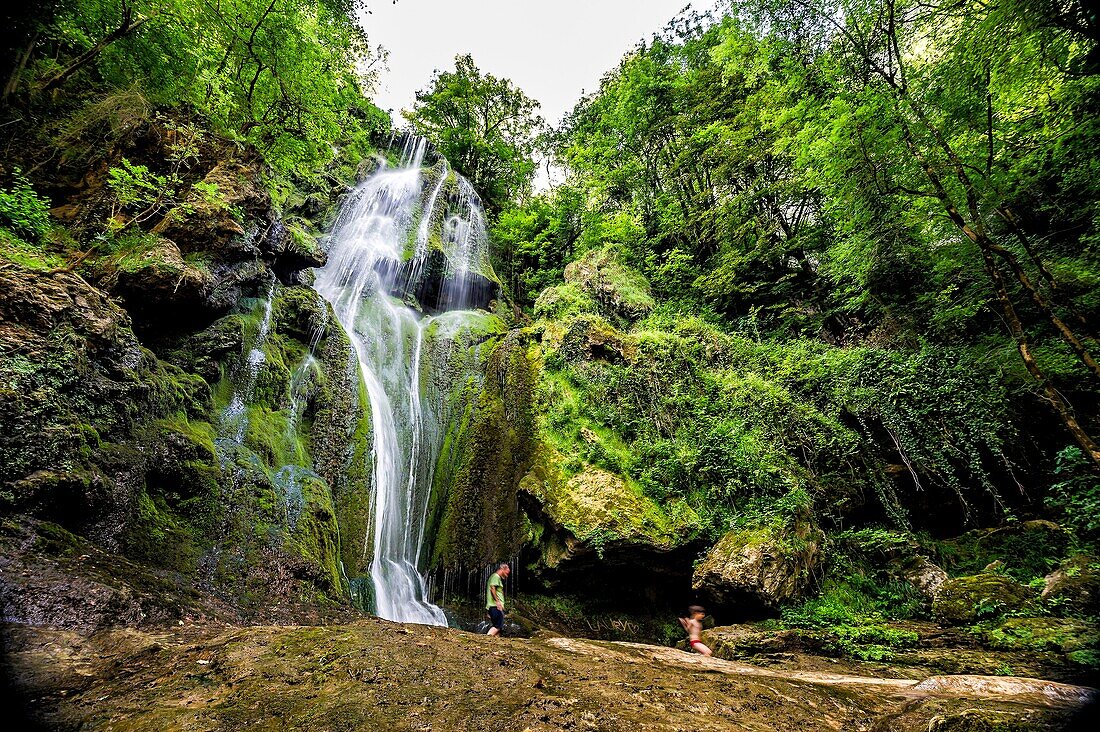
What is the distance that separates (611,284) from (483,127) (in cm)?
1637

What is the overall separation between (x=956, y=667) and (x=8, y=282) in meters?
12.1

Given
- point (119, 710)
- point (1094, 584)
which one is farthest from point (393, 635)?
point (1094, 584)

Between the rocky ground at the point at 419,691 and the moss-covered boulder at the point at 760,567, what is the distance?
2.37 metres

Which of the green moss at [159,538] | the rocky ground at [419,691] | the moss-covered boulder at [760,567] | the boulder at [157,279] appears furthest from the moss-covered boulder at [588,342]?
the green moss at [159,538]

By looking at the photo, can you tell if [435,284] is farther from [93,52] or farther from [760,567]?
[760,567]

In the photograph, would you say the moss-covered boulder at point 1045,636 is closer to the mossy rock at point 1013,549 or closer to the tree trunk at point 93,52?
the mossy rock at point 1013,549

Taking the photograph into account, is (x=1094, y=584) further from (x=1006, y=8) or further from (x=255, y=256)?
(x=255, y=256)

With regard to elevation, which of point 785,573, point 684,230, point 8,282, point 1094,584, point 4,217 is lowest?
point 785,573

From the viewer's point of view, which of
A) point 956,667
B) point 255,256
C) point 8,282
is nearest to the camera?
point 8,282

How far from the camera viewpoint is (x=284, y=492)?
7234mm

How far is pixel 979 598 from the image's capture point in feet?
19.5

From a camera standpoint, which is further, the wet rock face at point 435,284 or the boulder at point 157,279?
the wet rock face at point 435,284

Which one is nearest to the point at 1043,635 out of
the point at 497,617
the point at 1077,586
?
the point at 1077,586

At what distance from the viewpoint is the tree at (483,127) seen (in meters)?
23.4
